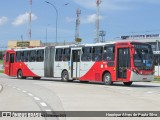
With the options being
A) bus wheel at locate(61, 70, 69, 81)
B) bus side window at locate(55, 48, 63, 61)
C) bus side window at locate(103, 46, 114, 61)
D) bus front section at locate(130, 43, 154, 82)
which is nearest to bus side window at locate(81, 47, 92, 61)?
bus side window at locate(103, 46, 114, 61)

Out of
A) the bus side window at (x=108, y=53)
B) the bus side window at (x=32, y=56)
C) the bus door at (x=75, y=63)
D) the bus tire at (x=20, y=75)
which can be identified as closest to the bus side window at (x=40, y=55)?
the bus side window at (x=32, y=56)

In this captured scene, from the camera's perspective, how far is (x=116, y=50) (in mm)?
29000

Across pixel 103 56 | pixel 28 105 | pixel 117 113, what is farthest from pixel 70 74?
pixel 117 113

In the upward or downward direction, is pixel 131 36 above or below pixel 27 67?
above

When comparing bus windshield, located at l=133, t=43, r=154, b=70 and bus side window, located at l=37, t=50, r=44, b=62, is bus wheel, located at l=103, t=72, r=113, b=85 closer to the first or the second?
bus windshield, located at l=133, t=43, r=154, b=70

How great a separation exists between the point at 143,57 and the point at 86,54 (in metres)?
5.62

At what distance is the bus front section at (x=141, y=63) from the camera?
27797 millimetres

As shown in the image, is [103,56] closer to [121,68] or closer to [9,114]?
[121,68]

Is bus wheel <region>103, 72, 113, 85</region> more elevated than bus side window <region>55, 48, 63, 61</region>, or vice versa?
bus side window <region>55, 48, 63, 61</region>

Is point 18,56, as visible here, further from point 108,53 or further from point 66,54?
point 108,53

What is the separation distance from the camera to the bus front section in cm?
2780

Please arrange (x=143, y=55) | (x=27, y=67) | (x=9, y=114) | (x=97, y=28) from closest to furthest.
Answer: (x=9, y=114) → (x=143, y=55) → (x=27, y=67) → (x=97, y=28)

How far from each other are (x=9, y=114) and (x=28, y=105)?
2597 millimetres

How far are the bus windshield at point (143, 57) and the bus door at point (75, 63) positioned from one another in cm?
647
